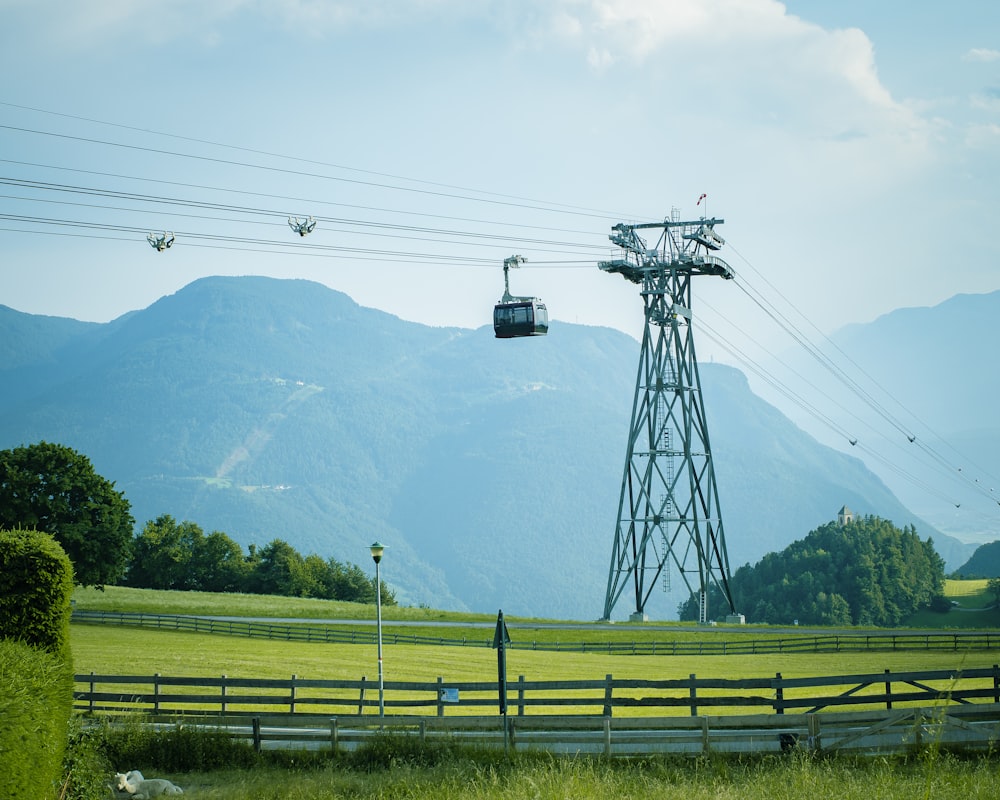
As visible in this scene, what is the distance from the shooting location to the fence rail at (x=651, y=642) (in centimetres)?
6272

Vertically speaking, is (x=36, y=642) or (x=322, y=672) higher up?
(x=36, y=642)

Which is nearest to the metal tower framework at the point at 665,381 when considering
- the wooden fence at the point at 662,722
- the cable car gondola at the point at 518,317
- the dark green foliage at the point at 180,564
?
the cable car gondola at the point at 518,317

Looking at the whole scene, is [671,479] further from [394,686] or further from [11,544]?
[11,544]

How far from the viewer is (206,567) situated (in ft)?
402

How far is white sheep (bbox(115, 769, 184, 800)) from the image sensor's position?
2091 centimetres

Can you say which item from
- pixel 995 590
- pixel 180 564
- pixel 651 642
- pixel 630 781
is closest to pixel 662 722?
pixel 630 781

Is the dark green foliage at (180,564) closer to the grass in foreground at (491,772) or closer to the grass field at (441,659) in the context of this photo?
the grass field at (441,659)

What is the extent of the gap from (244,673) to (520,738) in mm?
25733

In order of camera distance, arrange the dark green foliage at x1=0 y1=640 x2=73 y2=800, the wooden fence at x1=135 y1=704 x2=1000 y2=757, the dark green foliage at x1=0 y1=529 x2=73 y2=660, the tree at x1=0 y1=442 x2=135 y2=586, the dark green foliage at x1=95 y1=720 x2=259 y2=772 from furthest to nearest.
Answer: the tree at x1=0 y1=442 x2=135 y2=586
the dark green foliage at x1=95 y1=720 x2=259 y2=772
the wooden fence at x1=135 y1=704 x2=1000 y2=757
the dark green foliage at x1=0 y1=529 x2=73 y2=660
the dark green foliage at x1=0 y1=640 x2=73 y2=800

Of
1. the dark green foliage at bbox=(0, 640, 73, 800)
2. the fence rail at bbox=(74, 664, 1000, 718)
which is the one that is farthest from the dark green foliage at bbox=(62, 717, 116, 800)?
the fence rail at bbox=(74, 664, 1000, 718)

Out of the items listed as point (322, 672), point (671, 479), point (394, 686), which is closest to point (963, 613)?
point (671, 479)

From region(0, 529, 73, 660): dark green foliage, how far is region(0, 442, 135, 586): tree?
2500 inches

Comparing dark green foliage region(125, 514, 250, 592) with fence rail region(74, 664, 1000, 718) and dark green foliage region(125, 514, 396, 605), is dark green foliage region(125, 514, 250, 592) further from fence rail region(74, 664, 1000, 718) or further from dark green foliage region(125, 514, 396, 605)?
fence rail region(74, 664, 1000, 718)

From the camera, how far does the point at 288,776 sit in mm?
22125
